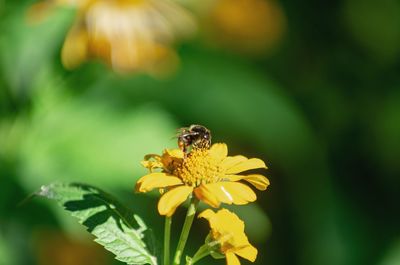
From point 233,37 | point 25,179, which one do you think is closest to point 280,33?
point 233,37

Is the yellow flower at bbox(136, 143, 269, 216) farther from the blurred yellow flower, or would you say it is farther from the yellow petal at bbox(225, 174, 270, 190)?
the blurred yellow flower

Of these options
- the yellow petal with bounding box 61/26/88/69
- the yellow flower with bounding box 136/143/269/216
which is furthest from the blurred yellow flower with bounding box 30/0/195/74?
the yellow flower with bounding box 136/143/269/216

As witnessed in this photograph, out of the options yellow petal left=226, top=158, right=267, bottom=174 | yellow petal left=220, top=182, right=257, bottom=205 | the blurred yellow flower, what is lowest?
yellow petal left=220, top=182, right=257, bottom=205

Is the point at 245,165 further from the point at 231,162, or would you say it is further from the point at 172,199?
the point at 172,199

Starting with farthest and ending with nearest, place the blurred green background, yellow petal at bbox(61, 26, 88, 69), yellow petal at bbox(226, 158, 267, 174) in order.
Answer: yellow petal at bbox(61, 26, 88, 69) < the blurred green background < yellow petal at bbox(226, 158, 267, 174)

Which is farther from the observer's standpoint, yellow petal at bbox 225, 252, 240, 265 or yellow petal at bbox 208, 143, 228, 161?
yellow petal at bbox 208, 143, 228, 161

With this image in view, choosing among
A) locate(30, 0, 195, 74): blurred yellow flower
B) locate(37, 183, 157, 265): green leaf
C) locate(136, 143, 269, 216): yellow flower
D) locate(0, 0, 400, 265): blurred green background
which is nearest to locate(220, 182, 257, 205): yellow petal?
locate(136, 143, 269, 216): yellow flower

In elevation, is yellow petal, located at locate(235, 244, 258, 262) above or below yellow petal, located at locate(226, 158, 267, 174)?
below

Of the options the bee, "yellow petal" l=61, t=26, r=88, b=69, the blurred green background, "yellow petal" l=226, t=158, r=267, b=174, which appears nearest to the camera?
"yellow petal" l=226, t=158, r=267, b=174
